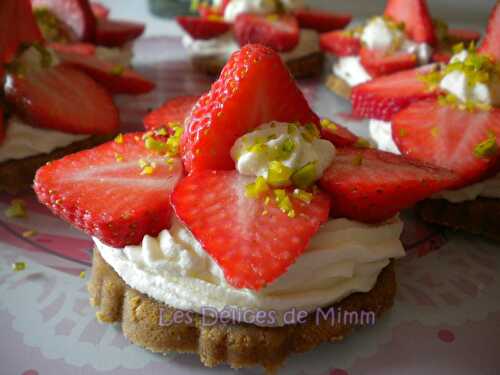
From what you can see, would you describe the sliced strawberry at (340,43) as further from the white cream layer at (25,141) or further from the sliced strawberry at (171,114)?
the white cream layer at (25,141)

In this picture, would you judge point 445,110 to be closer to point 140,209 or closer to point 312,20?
point 140,209

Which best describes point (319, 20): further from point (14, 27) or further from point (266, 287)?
point (266, 287)

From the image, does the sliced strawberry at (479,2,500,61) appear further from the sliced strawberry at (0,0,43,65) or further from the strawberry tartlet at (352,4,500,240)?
the sliced strawberry at (0,0,43,65)

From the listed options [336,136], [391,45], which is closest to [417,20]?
[391,45]

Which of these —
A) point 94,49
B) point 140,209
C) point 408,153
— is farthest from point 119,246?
point 94,49

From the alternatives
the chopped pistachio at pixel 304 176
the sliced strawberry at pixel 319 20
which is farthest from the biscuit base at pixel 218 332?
the sliced strawberry at pixel 319 20

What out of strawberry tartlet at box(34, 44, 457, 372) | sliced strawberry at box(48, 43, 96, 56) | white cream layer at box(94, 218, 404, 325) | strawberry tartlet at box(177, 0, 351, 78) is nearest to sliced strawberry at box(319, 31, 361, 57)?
strawberry tartlet at box(177, 0, 351, 78)
